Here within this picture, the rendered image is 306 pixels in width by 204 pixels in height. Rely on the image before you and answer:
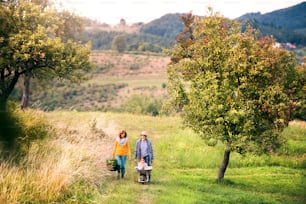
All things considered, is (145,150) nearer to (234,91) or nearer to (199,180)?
(199,180)

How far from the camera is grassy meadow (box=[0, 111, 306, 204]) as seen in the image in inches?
509

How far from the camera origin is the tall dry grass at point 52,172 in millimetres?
12188

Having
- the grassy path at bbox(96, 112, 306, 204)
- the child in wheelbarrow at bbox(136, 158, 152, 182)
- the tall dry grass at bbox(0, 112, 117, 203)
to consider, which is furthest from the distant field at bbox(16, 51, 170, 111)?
the child in wheelbarrow at bbox(136, 158, 152, 182)

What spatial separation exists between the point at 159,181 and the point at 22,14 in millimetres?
18101

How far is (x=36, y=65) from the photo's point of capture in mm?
30250

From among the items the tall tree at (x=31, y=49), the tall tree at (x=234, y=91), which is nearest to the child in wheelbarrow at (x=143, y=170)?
the tall tree at (x=234, y=91)

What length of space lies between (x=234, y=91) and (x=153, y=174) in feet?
17.7

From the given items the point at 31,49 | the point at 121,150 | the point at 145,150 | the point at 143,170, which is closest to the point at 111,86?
the point at 31,49

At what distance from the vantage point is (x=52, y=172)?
1351 cm

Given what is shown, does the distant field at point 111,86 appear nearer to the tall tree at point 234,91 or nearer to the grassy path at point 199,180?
the grassy path at point 199,180

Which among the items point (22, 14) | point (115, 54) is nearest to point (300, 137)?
point (22, 14)

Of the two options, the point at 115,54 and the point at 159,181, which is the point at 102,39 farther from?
the point at 159,181

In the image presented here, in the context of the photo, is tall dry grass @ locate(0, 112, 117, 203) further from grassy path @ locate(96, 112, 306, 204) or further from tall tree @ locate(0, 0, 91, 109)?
tall tree @ locate(0, 0, 91, 109)

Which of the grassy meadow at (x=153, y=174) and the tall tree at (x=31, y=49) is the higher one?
the tall tree at (x=31, y=49)
